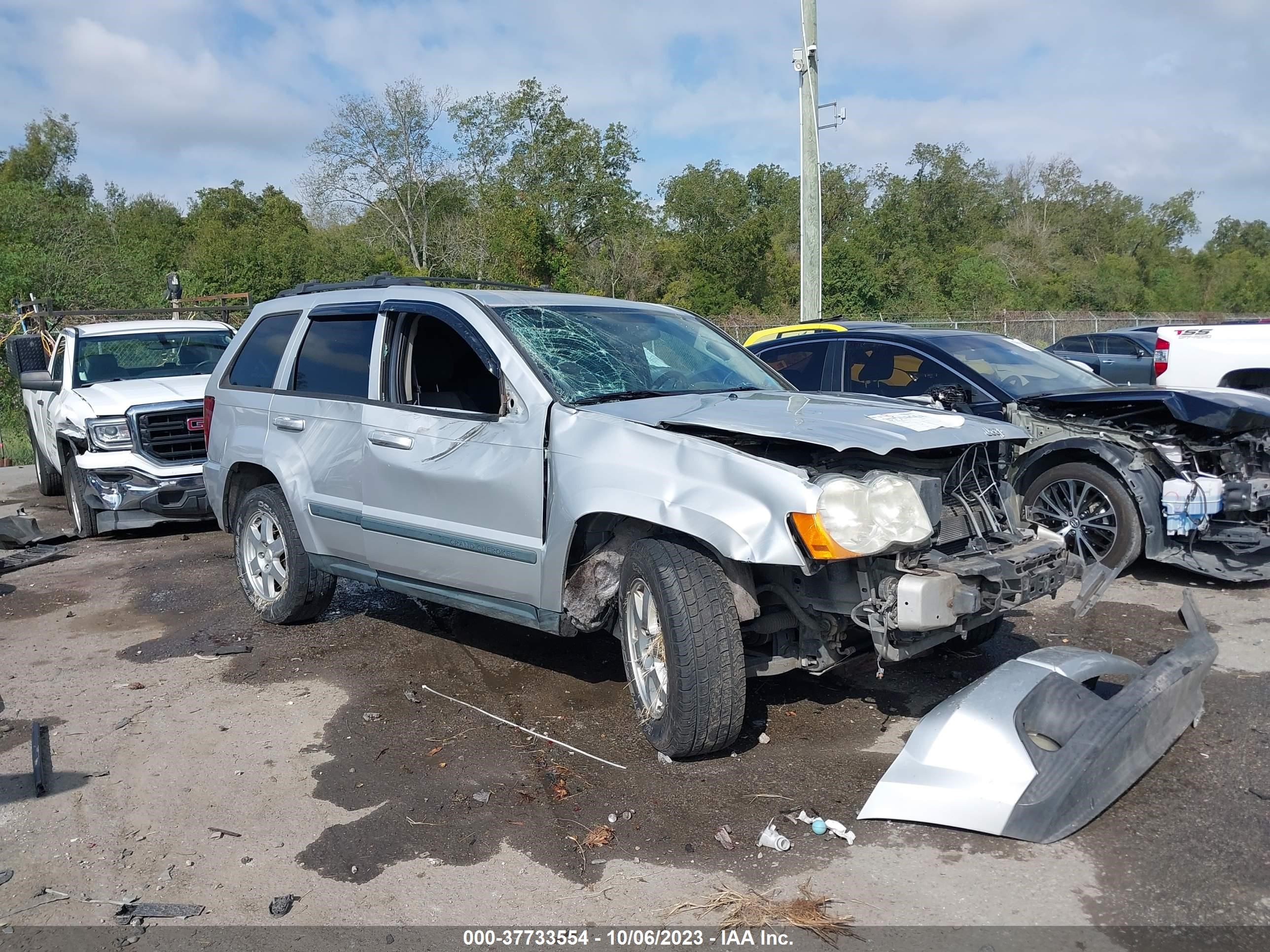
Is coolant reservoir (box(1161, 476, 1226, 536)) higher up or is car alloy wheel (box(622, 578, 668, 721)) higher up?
coolant reservoir (box(1161, 476, 1226, 536))

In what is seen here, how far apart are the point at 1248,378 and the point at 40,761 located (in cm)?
1158

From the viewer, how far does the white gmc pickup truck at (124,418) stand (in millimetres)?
8773

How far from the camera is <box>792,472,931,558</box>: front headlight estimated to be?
3.62m

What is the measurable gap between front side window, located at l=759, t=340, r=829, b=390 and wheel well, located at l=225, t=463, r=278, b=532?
3961 mm

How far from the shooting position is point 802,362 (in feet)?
27.5

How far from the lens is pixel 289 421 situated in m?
5.79

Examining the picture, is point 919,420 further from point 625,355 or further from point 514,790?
point 514,790

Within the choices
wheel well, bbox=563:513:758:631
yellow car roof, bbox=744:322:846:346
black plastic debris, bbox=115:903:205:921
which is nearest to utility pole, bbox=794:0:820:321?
yellow car roof, bbox=744:322:846:346

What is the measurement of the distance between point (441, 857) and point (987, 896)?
5.86ft

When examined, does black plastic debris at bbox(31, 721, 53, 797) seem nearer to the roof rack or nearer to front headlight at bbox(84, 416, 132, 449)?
the roof rack

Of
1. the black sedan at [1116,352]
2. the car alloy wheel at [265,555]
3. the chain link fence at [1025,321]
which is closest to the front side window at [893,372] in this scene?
the car alloy wheel at [265,555]

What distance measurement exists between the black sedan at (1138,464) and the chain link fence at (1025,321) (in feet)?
64.5

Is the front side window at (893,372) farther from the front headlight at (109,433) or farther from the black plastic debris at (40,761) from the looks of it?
the front headlight at (109,433)

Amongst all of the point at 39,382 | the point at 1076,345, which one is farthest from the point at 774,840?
the point at 1076,345
